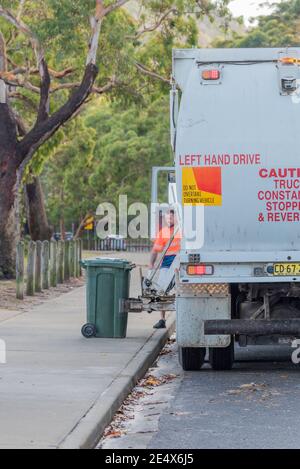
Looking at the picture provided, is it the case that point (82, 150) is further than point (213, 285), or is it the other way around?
point (82, 150)

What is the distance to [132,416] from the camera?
11.1 metres

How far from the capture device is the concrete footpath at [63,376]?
30.6ft

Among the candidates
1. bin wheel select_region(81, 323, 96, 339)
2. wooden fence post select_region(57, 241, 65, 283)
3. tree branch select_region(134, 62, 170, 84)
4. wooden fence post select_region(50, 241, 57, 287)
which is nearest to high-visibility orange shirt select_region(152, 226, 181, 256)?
bin wheel select_region(81, 323, 96, 339)

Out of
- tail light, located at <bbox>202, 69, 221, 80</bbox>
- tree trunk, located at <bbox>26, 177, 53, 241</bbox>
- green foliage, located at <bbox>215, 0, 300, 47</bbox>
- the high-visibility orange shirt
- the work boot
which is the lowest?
the work boot

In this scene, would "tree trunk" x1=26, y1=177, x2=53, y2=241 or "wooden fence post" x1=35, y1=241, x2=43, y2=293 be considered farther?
"tree trunk" x1=26, y1=177, x2=53, y2=241

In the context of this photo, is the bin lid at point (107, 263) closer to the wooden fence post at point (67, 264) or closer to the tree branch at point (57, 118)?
the tree branch at point (57, 118)

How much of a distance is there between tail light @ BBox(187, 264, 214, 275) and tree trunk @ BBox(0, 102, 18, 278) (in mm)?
15272

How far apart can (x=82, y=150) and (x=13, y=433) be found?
40270mm

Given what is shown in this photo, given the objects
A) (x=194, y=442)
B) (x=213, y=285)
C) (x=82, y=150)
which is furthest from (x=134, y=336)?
(x=82, y=150)

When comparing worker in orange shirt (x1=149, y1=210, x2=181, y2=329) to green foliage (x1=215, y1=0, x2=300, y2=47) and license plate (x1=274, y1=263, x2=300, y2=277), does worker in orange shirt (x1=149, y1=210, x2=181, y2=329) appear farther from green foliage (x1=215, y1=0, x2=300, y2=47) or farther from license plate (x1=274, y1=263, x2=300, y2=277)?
green foliage (x1=215, y1=0, x2=300, y2=47)

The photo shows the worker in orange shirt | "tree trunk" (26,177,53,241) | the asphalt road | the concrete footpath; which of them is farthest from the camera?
"tree trunk" (26,177,53,241)

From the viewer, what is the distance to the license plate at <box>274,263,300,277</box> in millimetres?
13070

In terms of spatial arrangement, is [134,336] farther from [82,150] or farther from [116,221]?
[116,221]

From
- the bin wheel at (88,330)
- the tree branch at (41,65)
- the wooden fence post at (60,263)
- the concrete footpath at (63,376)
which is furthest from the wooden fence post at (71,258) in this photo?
the bin wheel at (88,330)
